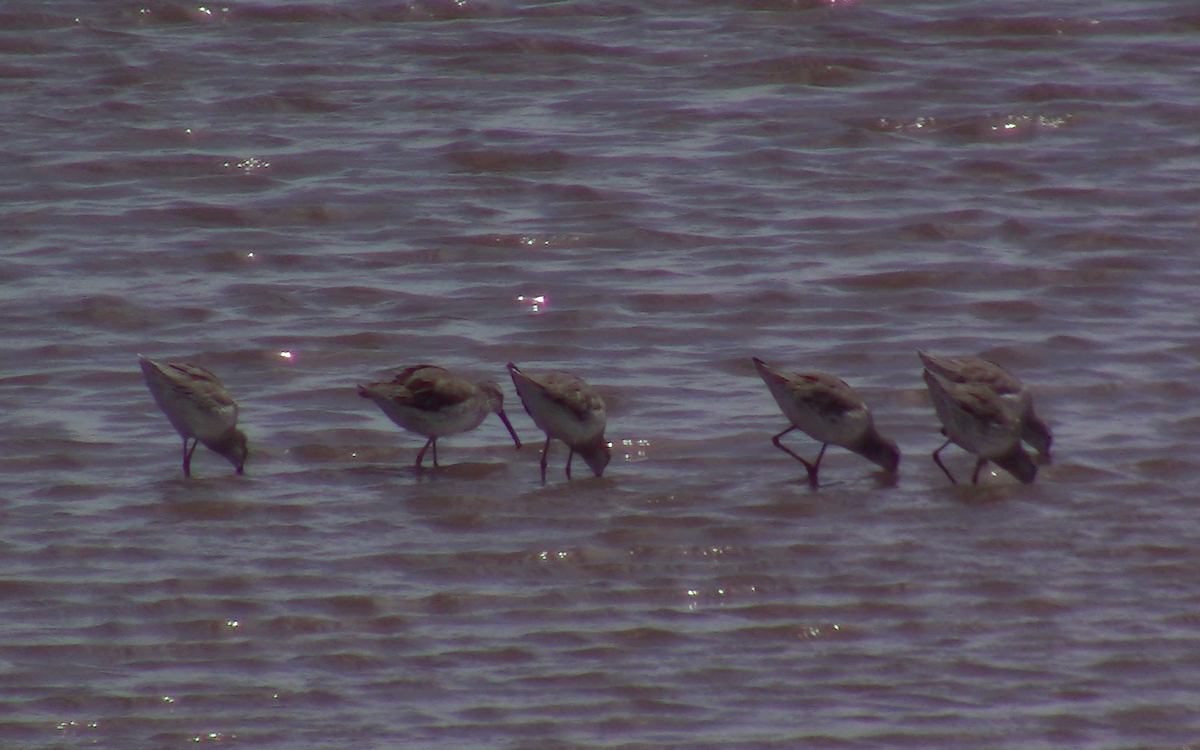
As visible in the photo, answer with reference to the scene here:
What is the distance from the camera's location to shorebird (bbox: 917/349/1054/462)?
902 cm

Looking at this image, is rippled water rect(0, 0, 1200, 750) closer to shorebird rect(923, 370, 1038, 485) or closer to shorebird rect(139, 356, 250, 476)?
shorebird rect(139, 356, 250, 476)

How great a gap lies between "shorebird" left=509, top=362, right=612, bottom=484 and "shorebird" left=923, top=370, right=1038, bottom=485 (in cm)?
153

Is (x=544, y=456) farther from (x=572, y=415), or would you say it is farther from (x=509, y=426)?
(x=509, y=426)

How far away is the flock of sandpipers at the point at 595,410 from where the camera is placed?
8.88 meters

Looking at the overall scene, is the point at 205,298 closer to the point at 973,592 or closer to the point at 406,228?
the point at 406,228

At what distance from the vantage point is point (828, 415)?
29.7ft

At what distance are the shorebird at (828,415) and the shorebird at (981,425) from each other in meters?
0.30

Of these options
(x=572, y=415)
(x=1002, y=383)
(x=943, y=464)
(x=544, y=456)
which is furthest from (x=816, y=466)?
(x=544, y=456)

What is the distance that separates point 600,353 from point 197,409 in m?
2.55

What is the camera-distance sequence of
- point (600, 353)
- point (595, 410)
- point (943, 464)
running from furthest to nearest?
point (600, 353)
point (943, 464)
point (595, 410)

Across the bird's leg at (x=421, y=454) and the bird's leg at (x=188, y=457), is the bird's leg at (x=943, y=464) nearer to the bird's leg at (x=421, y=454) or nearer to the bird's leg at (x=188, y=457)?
the bird's leg at (x=421, y=454)

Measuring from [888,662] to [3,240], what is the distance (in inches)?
293

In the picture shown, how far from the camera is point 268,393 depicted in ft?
33.1

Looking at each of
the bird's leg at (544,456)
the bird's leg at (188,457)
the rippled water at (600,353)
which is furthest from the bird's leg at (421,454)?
the bird's leg at (188,457)
